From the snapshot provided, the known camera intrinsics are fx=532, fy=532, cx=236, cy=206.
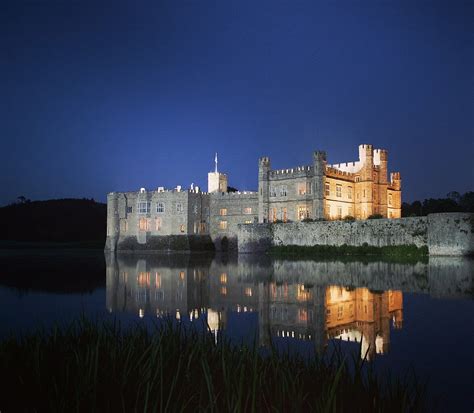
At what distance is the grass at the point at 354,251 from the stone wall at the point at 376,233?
1.11 feet

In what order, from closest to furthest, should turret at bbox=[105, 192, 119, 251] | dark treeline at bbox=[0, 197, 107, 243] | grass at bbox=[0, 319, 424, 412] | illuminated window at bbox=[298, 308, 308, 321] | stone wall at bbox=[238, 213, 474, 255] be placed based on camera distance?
grass at bbox=[0, 319, 424, 412] → illuminated window at bbox=[298, 308, 308, 321] → stone wall at bbox=[238, 213, 474, 255] → turret at bbox=[105, 192, 119, 251] → dark treeline at bbox=[0, 197, 107, 243]

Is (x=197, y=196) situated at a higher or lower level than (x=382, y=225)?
higher

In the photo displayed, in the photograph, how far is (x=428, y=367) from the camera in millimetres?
6438

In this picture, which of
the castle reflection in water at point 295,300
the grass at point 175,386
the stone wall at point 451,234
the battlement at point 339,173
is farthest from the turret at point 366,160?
the grass at point 175,386

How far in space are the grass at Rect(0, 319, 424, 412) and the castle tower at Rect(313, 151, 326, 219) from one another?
1603 inches

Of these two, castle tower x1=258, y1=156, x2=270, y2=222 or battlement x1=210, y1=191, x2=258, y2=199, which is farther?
battlement x1=210, y1=191, x2=258, y2=199

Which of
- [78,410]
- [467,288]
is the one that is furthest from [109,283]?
[78,410]

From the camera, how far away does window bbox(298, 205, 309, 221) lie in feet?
155

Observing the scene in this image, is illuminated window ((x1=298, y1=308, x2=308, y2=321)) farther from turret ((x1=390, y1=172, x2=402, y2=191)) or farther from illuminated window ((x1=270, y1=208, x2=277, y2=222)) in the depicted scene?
turret ((x1=390, y1=172, x2=402, y2=191))

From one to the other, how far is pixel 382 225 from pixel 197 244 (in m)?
25.7

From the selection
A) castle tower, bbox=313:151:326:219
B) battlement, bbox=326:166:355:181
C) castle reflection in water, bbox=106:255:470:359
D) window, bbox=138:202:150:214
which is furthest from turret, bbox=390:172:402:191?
castle reflection in water, bbox=106:255:470:359

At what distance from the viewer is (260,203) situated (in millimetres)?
50156

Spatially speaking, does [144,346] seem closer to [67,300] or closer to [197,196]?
[67,300]

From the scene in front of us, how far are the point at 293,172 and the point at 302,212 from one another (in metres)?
3.83
